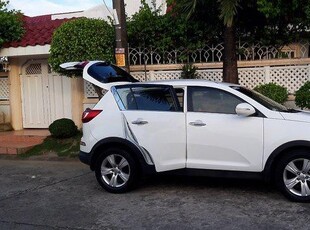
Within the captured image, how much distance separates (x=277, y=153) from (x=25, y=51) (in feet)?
26.6

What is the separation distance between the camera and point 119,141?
6.50 meters

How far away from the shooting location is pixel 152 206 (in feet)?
19.3

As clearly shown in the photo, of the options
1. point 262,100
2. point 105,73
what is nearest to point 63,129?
point 105,73

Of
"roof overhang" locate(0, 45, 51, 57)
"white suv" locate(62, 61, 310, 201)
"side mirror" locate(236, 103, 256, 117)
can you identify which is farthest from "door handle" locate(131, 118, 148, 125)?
"roof overhang" locate(0, 45, 51, 57)

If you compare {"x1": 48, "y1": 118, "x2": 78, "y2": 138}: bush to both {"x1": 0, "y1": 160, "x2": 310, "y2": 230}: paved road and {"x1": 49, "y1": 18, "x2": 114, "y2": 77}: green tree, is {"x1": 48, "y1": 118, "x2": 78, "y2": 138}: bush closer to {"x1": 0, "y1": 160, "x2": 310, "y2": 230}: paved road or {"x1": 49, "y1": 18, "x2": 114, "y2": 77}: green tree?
{"x1": 49, "y1": 18, "x2": 114, "y2": 77}: green tree

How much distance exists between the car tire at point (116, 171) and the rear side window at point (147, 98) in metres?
0.73

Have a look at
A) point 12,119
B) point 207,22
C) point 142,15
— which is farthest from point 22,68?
point 207,22

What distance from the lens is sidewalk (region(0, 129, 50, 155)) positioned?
34.6 ft

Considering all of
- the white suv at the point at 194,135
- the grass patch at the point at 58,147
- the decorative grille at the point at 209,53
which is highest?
the decorative grille at the point at 209,53

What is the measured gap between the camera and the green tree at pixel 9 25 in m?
11.7

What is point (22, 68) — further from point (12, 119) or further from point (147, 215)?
point (147, 215)

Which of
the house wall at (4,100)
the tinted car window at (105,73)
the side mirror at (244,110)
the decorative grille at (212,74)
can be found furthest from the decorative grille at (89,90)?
the side mirror at (244,110)

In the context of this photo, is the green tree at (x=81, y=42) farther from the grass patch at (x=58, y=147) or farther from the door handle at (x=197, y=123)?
the door handle at (x=197, y=123)

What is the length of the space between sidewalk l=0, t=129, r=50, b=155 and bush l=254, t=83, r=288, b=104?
5.59 metres
